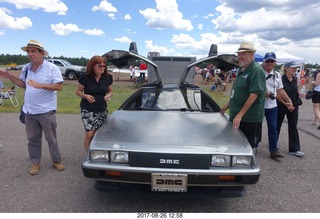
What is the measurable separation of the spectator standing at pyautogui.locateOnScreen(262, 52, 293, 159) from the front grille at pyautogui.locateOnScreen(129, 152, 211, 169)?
2345 mm

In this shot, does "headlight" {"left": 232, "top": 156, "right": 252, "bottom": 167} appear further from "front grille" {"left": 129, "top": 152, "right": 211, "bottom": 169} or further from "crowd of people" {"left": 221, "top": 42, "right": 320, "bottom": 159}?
"crowd of people" {"left": 221, "top": 42, "right": 320, "bottom": 159}

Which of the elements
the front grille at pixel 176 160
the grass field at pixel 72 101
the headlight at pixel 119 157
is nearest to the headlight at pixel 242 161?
the front grille at pixel 176 160

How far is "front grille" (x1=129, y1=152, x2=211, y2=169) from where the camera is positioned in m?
2.54

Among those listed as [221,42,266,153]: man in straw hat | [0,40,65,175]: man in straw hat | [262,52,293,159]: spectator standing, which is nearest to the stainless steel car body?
[221,42,266,153]: man in straw hat

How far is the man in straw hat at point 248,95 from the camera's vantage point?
3.34m

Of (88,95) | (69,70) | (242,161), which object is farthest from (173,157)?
(69,70)

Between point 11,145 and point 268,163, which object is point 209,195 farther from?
point 11,145

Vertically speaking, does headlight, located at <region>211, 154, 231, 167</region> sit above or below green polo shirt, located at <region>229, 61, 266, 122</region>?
below

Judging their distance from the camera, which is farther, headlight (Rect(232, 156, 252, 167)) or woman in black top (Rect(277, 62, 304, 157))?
woman in black top (Rect(277, 62, 304, 157))

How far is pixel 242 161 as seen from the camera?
2.62 meters

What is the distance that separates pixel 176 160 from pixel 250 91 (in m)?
1.45

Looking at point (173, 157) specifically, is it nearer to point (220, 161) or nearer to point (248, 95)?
point (220, 161)

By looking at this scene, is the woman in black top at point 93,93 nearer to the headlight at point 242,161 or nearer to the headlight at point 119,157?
the headlight at point 119,157

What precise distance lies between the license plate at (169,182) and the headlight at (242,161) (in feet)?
1.66
